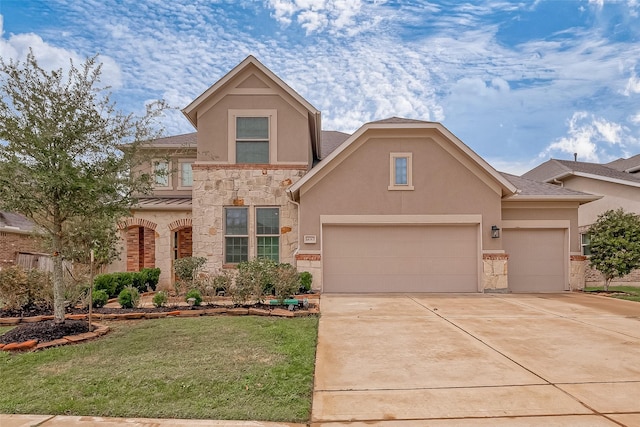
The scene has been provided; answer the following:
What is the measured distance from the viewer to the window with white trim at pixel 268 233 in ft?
42.5

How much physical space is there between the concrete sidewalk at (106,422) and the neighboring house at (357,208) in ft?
28.2

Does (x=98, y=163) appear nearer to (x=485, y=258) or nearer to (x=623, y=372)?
(x=623, y=372)

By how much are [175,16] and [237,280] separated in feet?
26.5

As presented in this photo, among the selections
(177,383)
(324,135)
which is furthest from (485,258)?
(324,135)

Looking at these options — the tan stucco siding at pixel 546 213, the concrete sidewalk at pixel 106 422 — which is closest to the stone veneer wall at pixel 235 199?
the tan stucco siding at pixel 546 213

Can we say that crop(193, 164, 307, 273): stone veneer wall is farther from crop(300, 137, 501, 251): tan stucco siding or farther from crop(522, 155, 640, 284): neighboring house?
crop(522, 155, 640, 284): neighboring house

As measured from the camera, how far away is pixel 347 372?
190 inches

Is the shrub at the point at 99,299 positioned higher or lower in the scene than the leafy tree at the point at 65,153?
lower

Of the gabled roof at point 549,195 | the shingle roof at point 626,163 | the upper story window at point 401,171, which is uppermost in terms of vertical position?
the shingle roof at point 626,163

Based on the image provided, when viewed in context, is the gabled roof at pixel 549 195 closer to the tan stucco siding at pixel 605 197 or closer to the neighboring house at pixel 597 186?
the neighboring house at pixel 597 186

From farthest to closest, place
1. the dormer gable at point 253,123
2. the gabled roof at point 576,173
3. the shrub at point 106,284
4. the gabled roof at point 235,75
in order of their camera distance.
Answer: the gabled roof at point 576,173
the dormer gable at point 253,123
the gabled roof at point 235,75
the shrub at point 106,284

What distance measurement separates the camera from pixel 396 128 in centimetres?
1202

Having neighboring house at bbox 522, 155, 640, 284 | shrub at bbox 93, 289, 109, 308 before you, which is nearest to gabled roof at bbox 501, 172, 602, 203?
→ neighboring house at bbox 522, 155, 640, 284

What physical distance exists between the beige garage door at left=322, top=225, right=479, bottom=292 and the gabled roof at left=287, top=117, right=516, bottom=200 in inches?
61.3
